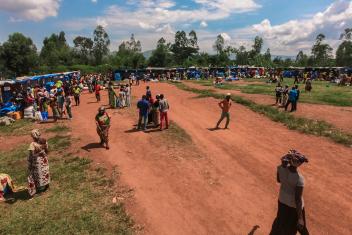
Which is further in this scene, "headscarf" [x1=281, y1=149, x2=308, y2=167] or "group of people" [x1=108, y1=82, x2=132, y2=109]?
"group of people" [x1=108, y1=82, x2=132, y2=109]

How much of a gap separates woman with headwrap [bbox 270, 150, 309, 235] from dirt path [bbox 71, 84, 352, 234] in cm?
169

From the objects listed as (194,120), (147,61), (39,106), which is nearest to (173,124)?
(194,120)

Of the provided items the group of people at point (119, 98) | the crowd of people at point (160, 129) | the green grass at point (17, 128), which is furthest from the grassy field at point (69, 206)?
the group of people at point (119, 98)

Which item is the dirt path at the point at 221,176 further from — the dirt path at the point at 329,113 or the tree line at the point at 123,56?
the tree line at the point at 123,56

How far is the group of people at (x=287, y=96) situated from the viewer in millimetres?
19234

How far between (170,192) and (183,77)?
4335cm

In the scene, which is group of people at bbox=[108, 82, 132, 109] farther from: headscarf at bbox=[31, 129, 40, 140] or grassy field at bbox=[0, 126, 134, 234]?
headscarf at bbox=[31, 129, 40, 140]

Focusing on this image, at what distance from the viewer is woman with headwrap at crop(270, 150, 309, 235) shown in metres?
5.30

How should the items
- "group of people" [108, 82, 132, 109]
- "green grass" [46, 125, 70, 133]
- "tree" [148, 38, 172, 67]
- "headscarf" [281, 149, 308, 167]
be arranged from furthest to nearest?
"tree" [148, 38, 172, 67] < "group of people" [108, 82, 132, 109] < "green grass" [46, 125, 70, 133] < "headscarf" [281, 149, 308, 167]

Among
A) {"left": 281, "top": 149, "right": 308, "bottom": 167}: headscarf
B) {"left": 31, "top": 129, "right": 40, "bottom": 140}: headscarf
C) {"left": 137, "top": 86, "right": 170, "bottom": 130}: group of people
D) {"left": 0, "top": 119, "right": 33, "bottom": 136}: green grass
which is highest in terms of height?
{"left": 281, "top": 149, "right": 308, "bottom": 167}: headscarf

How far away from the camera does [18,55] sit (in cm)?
6078

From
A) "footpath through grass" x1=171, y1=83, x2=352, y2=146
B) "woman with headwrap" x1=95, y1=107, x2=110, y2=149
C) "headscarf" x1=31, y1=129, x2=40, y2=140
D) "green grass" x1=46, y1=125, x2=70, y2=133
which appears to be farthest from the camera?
"green grass" x1=46, y1=125, x2=70, y2=133

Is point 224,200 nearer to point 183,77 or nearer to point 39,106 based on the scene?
point 39,106

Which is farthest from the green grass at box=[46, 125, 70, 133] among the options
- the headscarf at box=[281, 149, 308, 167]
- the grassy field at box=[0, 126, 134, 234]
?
the headscarf at box=[281, 149, 308, 167]
